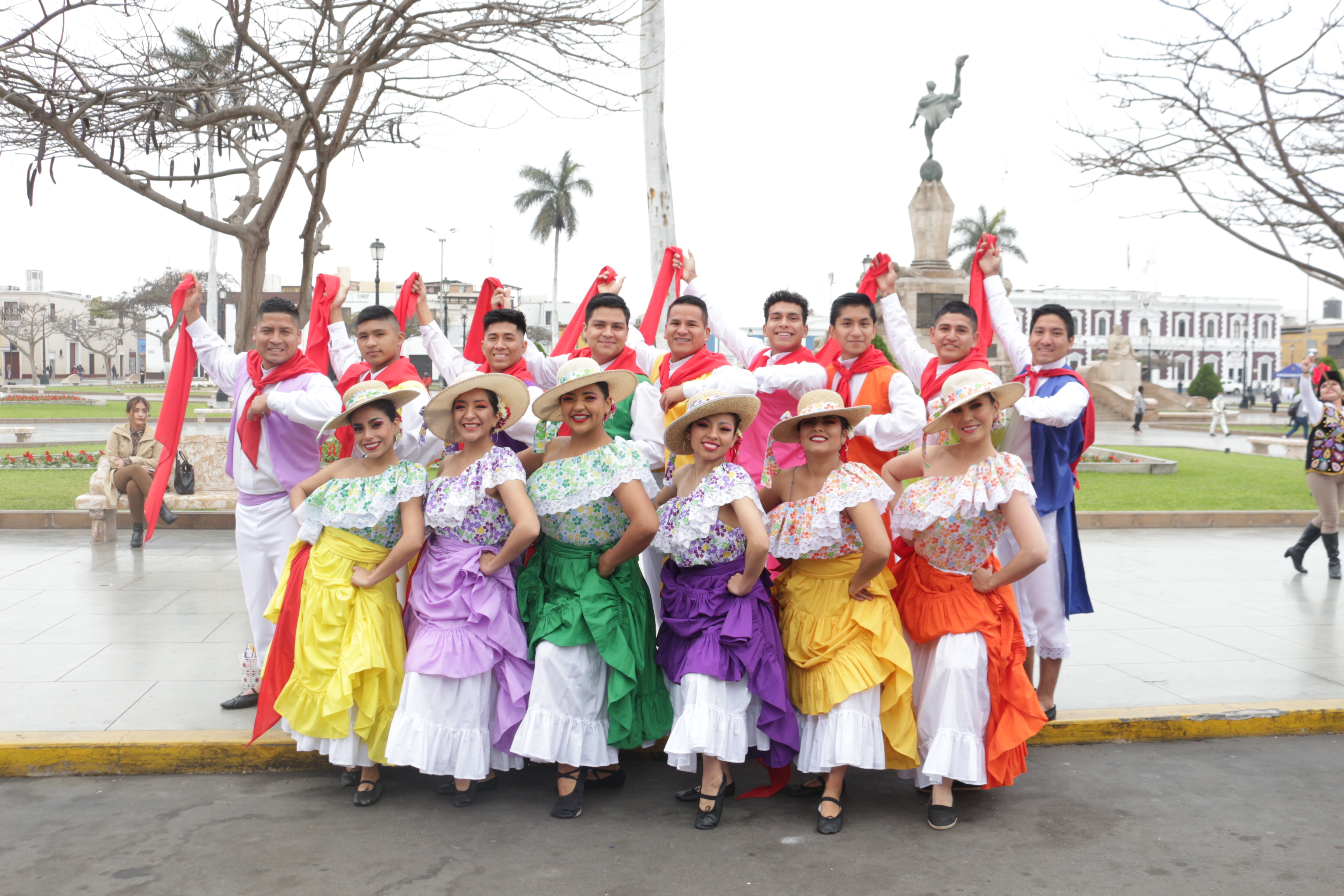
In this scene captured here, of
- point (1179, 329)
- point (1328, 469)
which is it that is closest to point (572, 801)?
Answer: point (1328, 469)

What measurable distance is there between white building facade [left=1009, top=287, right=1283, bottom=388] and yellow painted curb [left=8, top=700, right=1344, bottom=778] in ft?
251

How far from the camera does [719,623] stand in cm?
386

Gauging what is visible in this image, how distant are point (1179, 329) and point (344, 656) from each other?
300 feet

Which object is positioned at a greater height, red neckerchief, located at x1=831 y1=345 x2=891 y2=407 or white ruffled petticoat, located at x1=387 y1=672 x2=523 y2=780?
red neckerchief, located at x1=831 y1=345 x2=891 y2=407

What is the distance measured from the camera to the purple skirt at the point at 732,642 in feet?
12.5

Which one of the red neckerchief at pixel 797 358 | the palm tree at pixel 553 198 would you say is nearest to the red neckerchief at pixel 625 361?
the red neckerchief at pixel 797 358

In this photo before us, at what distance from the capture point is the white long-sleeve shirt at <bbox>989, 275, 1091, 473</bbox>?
450cm

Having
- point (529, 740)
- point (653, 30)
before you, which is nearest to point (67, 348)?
point (653, 30)

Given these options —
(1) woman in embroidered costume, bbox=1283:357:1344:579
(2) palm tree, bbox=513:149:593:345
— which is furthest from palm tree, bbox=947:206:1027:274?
(1) woman in embroidered costume, bbox=1283:357:1344:579

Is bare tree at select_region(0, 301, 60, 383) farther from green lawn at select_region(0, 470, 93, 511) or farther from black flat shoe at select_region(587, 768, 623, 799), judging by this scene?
black flat shoe at select_region(587, 768, 623, 799)

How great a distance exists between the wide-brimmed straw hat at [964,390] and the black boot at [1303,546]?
19.9 ft

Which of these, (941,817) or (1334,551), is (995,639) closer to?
(941,817)

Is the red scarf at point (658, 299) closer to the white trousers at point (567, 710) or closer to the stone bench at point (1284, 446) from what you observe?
the white trousers at point (567, 710)

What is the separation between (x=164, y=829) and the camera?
3.78m
